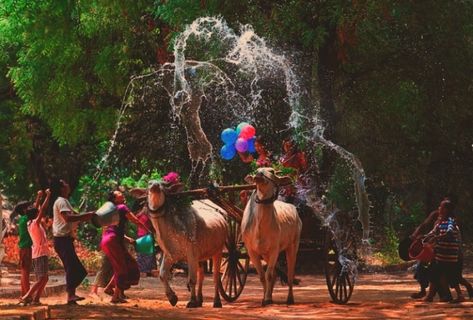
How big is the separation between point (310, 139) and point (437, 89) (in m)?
3.69

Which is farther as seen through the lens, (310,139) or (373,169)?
→ (373,169)

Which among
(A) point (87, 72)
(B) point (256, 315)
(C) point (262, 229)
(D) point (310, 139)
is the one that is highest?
(A) point (87, 72)

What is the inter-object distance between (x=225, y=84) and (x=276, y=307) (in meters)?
9.98

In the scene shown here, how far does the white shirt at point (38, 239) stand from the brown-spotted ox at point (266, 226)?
2924mm

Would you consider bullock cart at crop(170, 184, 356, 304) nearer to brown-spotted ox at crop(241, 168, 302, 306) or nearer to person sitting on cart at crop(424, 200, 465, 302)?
brown-spotted ox at crop(241, 168, 302, 306)

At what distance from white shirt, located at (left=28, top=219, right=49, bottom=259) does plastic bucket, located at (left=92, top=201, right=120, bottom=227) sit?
0.78 meters

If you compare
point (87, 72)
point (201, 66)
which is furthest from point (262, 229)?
point (87, 72)

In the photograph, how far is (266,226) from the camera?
1683cm

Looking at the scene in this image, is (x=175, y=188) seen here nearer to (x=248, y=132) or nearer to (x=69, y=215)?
(x=69, y=215)

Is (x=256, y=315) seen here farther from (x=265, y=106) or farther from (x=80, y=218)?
(x=265, y=106)

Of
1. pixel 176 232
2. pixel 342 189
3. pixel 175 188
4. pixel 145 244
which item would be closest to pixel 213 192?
pixel 175 188

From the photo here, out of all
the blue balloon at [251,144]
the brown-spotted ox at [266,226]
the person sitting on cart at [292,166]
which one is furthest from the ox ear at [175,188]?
the person sitting on cart at [292,166]

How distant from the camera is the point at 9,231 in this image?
111ft

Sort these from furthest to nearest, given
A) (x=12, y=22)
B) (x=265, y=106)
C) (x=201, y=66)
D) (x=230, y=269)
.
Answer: (x=12, y=22) → (x=265, y=106) → (x=201, y=66) → (x=230, y=269)
